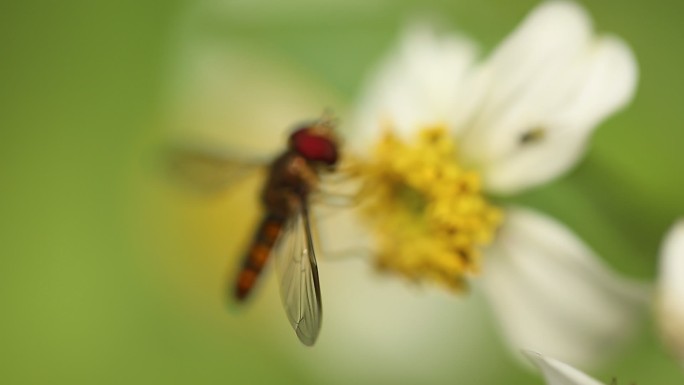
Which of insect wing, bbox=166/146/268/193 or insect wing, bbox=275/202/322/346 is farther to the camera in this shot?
insect wing, bbox=166/146/268/193

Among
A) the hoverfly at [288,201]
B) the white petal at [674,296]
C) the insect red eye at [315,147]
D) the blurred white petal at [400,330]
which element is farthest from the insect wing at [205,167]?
the white petal at [674,296]

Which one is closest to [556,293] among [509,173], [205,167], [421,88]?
[509,173]

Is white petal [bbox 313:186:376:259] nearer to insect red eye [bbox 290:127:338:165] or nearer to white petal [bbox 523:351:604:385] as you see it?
insect red eye [bbox 290:127:338:165]

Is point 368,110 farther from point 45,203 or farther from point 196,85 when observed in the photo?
point 45,203

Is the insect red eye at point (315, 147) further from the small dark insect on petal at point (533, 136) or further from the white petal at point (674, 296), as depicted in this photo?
the white petal at point (674, 296)

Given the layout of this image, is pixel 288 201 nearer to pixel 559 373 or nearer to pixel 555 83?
pixel 555 83

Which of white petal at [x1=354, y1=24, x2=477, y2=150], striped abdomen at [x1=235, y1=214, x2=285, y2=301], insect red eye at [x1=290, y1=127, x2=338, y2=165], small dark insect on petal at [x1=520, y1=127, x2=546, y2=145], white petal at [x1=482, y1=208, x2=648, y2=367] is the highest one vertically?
white petal at [x1=354, y1=24, x2=477, y2=150]

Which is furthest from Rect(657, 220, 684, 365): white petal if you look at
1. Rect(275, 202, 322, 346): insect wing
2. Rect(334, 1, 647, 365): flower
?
Rect(275, 202, 322, 346): insect wing
